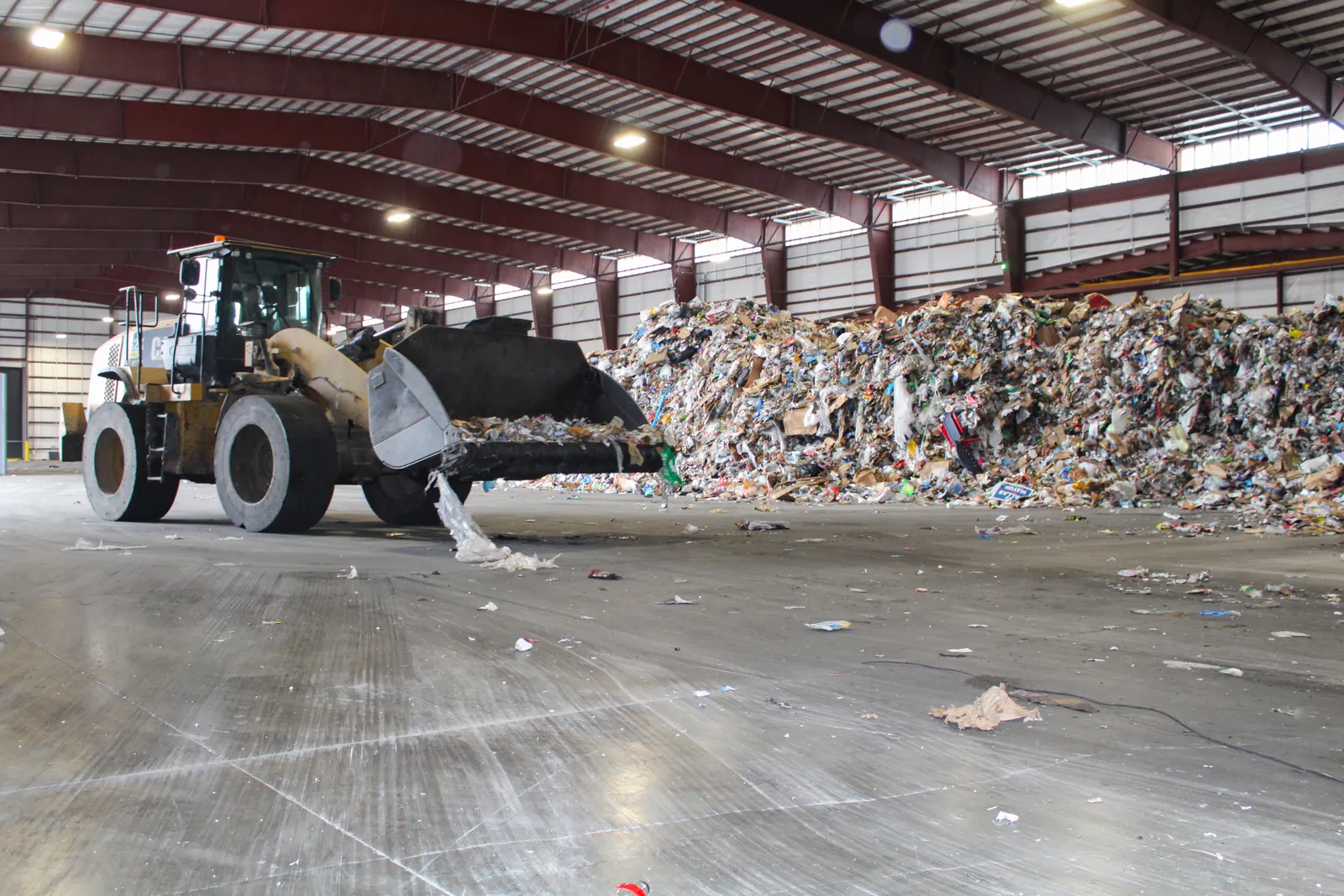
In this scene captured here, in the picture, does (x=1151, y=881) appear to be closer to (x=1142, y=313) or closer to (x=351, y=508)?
(x=351, y=508)

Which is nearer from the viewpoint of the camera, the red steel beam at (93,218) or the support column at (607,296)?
the red steel beam at (93,218)

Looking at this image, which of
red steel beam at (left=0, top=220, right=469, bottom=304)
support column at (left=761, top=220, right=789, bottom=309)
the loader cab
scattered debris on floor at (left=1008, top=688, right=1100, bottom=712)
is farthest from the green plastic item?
support column at (left=761, top=220, right=789, bottom=309)

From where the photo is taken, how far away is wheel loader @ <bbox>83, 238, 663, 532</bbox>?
757 cm

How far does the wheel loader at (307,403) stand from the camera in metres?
7.57

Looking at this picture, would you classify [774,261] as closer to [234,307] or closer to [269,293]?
[269,293]

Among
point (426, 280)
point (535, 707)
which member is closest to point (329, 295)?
point (535, 707)

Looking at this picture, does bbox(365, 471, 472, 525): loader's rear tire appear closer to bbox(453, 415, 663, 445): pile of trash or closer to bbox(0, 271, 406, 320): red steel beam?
bbox(453, 415, 663, 445): pile of trash

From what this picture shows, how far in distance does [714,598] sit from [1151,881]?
11.7ft

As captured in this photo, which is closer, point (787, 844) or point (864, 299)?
point (787, 844)

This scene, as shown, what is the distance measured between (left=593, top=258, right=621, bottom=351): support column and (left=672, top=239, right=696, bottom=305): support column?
2916 mm

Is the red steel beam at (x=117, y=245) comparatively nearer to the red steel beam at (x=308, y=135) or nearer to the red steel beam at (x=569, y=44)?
the red steel beam at (x=308, y=135)

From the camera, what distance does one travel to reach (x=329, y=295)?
10.3 m

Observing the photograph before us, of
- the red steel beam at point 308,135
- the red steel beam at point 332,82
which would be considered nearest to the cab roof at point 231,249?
the red steel beam at point 332,82

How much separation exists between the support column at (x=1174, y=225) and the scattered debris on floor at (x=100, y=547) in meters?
20.0
